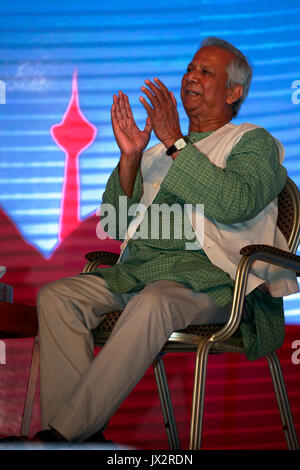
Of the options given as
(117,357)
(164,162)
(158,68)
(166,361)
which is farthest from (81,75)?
(117,357)

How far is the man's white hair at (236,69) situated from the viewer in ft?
7.92

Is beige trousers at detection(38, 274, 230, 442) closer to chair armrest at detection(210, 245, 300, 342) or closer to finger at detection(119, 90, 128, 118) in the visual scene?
chair armrest at detection(210, 245, 300, 342)

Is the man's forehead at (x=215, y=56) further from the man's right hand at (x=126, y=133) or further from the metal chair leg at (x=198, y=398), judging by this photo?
the metal chair leg at (x=198, y=398)

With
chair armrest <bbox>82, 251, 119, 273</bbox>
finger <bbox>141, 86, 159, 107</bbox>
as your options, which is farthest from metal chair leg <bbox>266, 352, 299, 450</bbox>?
finger <bbox>141, 86, 159, 107</bbox>

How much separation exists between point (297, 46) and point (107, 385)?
2493mm

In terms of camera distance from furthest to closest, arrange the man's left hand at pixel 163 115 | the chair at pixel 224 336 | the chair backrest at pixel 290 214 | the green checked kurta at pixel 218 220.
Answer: the chair backrest at pixel 290 214, the man's left hand at pixel 163 115, the green checked kurta at pixel 218 220, the chair at pixel 224 336

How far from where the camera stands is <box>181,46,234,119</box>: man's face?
93.6 inches

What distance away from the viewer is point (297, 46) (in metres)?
3.52

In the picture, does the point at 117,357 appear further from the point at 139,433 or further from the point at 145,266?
the point at 139,433

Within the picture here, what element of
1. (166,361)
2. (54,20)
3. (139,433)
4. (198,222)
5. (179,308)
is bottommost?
(139,433)

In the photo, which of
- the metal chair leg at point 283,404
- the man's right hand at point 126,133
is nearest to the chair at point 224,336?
the metal chair leg at point 283,404

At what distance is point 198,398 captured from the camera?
1.78 m

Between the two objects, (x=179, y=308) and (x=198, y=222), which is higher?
(x=198, y=222)

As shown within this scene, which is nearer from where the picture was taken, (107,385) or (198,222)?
(107,385)
